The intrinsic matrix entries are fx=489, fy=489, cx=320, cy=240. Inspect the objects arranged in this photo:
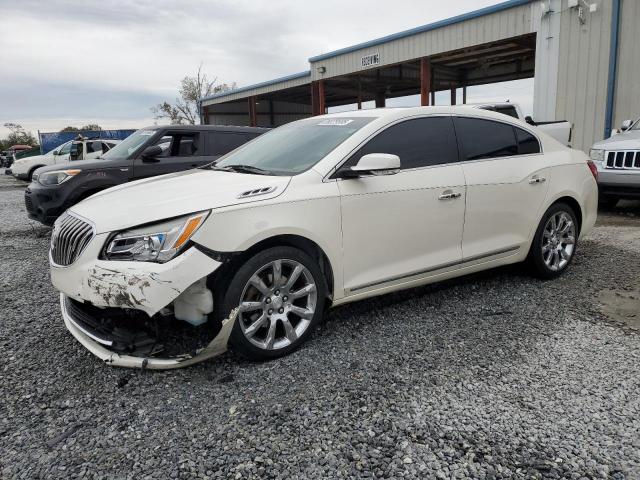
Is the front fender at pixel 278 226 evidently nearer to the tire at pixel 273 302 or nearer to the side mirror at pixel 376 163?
the tire at pixel 273 302

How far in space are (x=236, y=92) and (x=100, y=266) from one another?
27.5 metres

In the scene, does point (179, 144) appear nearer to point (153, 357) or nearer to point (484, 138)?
point (484, 138)

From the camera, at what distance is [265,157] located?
12.5ft

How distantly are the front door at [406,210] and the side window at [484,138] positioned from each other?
0.44ft

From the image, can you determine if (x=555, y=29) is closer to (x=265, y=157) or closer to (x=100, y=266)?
(x=265, y=157)

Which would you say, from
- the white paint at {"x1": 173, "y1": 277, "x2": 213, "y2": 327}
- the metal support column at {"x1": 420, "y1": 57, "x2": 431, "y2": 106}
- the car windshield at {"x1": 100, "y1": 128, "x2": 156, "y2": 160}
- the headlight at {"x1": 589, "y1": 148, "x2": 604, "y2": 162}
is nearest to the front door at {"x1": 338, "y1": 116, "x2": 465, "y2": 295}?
the white paint at {"x1": 173, "y1": 277, "x2": 213, "y2": 327}

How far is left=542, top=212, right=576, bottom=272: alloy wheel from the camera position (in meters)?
4.57

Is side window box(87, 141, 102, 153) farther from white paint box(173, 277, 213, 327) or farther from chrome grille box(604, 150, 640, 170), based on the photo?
white paint box(173, 277, 213, 327)

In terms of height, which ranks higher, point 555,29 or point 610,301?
point 555,29

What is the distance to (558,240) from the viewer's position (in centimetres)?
467

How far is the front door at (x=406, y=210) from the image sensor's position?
333cm

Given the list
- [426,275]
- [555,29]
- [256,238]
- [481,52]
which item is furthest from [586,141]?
[256,238]

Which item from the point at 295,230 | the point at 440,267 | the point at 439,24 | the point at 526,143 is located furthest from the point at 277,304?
the point at 439,24

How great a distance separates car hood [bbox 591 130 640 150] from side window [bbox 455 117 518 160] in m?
4.36
